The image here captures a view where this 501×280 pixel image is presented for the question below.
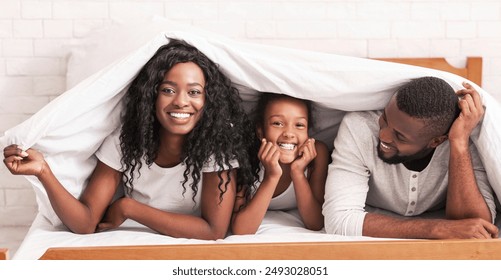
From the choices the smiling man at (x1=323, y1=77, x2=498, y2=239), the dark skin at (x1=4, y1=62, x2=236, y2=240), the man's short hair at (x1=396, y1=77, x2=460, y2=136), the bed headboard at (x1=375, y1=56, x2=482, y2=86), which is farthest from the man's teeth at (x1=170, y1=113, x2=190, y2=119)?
the bed headboard at (x1=375, y1=56, x2=482, y2=86)

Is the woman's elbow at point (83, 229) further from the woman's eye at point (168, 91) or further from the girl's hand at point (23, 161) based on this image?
the woman's eye at point (168, 91)

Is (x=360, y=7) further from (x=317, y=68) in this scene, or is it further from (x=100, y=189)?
(x=100, y=189)

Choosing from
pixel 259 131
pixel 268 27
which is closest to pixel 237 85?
pixel 259 131

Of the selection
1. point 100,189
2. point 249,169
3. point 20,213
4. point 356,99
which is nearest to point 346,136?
point 356,99

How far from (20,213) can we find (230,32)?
1076 mm

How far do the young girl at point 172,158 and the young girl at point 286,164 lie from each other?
6cm

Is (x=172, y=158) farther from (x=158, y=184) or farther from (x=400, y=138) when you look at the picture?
(x=400, y=138)

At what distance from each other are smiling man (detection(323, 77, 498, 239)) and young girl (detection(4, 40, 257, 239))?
0.27m

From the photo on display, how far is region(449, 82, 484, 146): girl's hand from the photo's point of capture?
1426 millimetres

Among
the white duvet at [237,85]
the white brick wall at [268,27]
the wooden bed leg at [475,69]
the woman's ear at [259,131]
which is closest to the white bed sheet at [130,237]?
the white duvet at [237,85]

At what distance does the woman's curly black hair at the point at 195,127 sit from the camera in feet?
4.91

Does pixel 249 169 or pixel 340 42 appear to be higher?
pixel 340 42

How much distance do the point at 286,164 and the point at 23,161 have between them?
2.18ft
